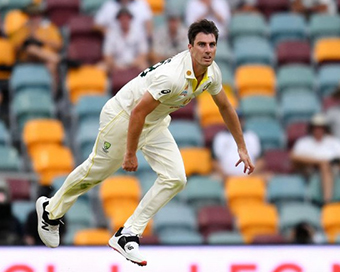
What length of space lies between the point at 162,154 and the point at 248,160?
621 mm

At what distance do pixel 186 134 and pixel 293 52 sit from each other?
210cm

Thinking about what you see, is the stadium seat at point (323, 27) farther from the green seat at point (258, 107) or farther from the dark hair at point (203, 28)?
the dark hair at point (203, 28)

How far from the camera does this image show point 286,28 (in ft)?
45.9

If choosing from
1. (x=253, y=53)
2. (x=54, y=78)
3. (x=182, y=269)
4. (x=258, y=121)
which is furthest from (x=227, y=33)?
(x=182, y=269)

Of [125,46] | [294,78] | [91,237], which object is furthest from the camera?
[294,78]

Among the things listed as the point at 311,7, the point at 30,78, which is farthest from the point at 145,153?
the point at 311,7

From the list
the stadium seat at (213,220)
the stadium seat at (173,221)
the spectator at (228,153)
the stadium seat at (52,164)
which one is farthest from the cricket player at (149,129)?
the spectator at (228,153)

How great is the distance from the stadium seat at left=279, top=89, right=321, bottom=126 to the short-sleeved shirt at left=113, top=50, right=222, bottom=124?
16.5 feet

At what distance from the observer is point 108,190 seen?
11617 mm

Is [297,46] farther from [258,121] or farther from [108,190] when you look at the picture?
[108,190]

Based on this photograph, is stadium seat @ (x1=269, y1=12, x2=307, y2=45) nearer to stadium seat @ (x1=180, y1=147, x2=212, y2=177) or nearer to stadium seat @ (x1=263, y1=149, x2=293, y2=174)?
stadium seat @ (x1=263, y1=149, x2=293, y2=174)

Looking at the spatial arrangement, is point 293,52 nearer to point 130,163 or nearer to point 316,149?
point 316,149

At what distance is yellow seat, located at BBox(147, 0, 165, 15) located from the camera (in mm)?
13977

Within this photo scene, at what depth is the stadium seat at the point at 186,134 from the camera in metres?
12.3
